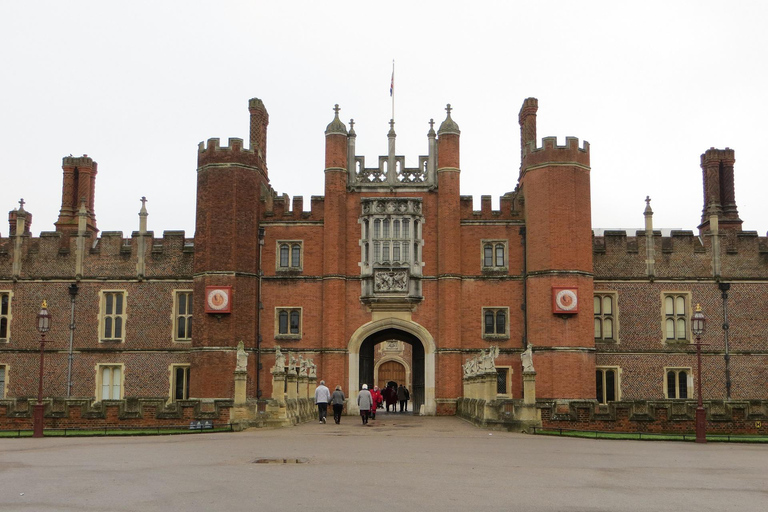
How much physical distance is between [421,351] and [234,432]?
45.2 ft

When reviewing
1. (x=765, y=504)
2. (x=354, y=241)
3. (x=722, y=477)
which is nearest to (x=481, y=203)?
(x=354, y=241)

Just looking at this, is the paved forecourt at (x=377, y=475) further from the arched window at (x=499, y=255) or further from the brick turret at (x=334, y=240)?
the arched window at (x=499, y=255)

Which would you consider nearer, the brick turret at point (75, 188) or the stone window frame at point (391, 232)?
the stone window frame at point (391, 232)

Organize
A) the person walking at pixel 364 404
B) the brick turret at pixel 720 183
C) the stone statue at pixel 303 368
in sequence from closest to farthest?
the person walking at pixel 364 404, the stone statue at pixel 303 368, the brick turret at pixel 720 183

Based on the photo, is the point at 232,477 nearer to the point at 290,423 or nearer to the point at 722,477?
the point at 722,477

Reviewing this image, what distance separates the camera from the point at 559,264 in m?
32.9

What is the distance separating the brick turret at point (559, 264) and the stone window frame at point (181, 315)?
1327cm

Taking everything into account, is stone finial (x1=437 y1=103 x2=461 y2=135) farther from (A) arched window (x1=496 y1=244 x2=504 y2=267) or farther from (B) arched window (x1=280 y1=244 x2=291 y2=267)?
(B) arched window (x1=280 y1=244 x2=291 y2=267)

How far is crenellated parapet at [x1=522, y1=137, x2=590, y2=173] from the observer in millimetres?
33406

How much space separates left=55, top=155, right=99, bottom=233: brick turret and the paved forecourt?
21485mm

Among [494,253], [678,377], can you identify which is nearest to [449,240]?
[494,253]

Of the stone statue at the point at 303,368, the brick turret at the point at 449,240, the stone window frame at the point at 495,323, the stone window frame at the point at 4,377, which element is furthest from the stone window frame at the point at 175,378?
the stone window frame at the point at 495,323

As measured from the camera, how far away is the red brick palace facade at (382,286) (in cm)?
3356

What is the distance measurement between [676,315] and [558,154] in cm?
795
